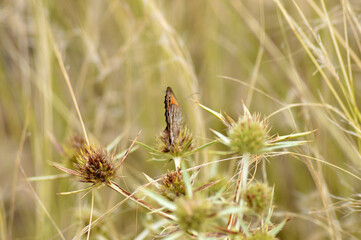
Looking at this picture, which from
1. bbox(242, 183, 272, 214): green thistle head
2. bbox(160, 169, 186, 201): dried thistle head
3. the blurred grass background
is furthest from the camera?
the blurred grass background

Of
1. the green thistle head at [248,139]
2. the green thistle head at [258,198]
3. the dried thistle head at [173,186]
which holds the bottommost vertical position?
the green thistle head at [258,198]

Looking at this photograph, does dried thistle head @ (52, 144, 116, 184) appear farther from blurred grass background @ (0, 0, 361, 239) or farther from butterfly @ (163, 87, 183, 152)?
blurred grass background @ (0, 0, 361, 239)

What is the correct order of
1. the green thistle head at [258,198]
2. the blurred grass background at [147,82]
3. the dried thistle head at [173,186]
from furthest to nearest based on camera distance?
the blurred grass background at [147,82], the dried thistle head at [173,186], the green thistle head at [258,198]

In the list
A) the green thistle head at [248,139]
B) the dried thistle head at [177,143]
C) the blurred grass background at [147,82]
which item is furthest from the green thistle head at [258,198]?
the blurred grass background at [147,82]

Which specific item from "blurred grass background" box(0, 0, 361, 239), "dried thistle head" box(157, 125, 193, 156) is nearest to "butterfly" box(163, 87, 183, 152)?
"dried thistle head" box(157, 125, 193, 156)

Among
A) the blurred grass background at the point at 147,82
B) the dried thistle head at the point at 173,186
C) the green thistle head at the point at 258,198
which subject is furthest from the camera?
the blurred grass background at the point at 147,82

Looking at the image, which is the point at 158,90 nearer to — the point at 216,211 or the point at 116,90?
the point at 116,90

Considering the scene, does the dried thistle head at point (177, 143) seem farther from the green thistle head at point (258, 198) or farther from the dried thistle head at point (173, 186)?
the green thistle head at point (258, 198)
